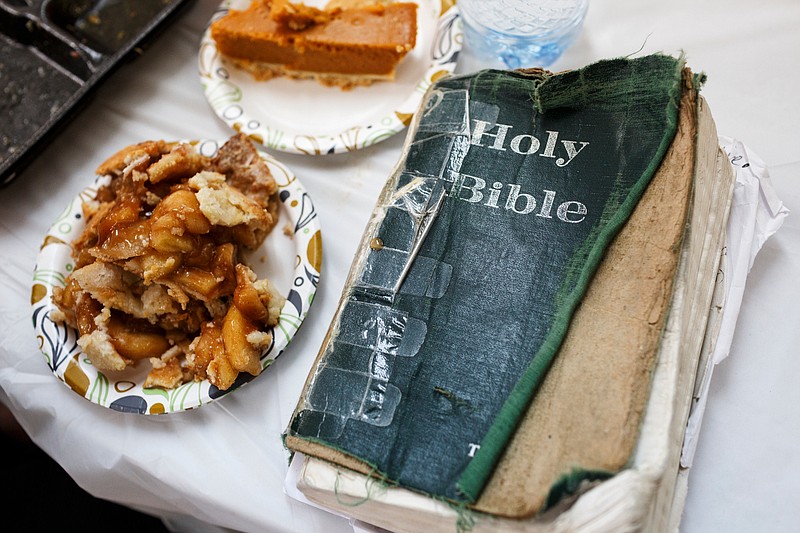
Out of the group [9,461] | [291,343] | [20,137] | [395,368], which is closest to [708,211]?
[395,368]

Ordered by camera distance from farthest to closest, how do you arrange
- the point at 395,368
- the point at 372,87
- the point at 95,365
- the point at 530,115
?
the point at 372,87 < the point at 95,365 < the point at 530,115 < the point at 395,368

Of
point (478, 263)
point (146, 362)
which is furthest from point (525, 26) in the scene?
point (146, 362)

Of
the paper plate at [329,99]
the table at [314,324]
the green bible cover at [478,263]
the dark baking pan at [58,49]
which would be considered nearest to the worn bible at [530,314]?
the green bible cover at [478,263]

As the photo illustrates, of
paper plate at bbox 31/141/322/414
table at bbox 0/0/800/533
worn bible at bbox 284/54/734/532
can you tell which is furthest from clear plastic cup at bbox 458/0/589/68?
paper plate at bbox 31/141/322/414

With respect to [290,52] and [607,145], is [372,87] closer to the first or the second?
[290,52]

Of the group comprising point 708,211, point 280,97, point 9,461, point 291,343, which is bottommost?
point 9,461

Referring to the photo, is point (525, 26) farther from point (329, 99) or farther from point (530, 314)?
point (530, 314)
